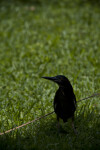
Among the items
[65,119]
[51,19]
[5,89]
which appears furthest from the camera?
[51,19]

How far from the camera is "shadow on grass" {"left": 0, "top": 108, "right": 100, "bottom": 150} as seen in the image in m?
3.78

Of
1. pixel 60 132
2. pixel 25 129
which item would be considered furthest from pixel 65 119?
pixel 25 129

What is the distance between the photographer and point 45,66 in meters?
7.11

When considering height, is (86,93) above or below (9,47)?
above

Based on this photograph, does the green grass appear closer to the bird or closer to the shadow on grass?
the shadow on grass

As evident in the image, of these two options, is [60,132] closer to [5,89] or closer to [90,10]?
[5,89]

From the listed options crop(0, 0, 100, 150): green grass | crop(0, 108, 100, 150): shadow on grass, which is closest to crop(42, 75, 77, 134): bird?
crop(0, 108, 100, 150): shadow on grass

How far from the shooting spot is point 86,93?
18.5 feet

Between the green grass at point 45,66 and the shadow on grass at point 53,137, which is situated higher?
the shadow on grass at point 53,137

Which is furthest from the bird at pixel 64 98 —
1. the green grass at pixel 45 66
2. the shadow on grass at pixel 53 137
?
the green grass at pixel 45 66

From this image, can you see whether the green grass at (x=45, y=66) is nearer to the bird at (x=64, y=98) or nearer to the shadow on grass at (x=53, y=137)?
the shadow on grass at (x=53, y=137)

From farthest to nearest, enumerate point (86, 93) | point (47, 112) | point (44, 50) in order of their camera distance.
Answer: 1. point (44, 50)
2. point (86, 93)
3. point (47, 112)

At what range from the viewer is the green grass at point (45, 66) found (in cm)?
409

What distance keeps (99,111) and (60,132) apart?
1131mm
